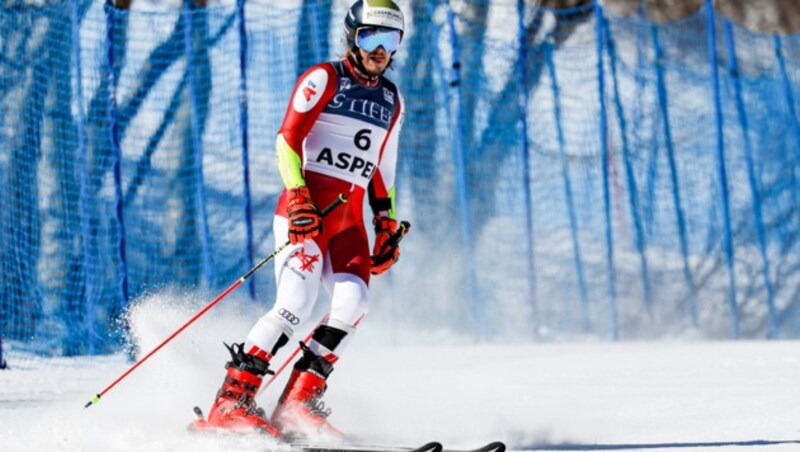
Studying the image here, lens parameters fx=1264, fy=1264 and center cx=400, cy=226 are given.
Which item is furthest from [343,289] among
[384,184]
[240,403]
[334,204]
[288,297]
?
[384,184]

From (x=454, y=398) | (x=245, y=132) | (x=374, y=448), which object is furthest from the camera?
(x=245, y=132)

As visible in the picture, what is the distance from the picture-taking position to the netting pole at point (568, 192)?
1370cm

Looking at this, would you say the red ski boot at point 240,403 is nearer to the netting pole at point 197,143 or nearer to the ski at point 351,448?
the ski at point 351,448

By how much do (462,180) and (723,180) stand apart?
9.56ft

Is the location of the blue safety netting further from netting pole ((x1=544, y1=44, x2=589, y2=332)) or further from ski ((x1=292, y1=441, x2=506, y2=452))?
ski ((x1=292, y1=441, x2=506, y2=452))

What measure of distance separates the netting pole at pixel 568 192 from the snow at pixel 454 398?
2.93 meters

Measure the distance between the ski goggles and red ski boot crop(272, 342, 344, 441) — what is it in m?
1.33

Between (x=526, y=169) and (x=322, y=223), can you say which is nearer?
(x=322, y=223)

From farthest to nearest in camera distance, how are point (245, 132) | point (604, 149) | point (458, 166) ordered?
point (604, 149), point (458, 166), point (245, 132)

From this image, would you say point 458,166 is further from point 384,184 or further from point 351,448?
point 351,448

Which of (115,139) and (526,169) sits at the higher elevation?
(115,139)

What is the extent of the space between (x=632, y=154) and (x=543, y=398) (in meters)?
7.01

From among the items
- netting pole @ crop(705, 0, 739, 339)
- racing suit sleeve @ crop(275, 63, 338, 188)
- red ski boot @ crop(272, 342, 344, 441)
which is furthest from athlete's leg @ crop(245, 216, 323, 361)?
netting pole @ crop(705, 0, 739, 339)

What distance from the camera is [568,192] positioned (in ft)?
45.6
